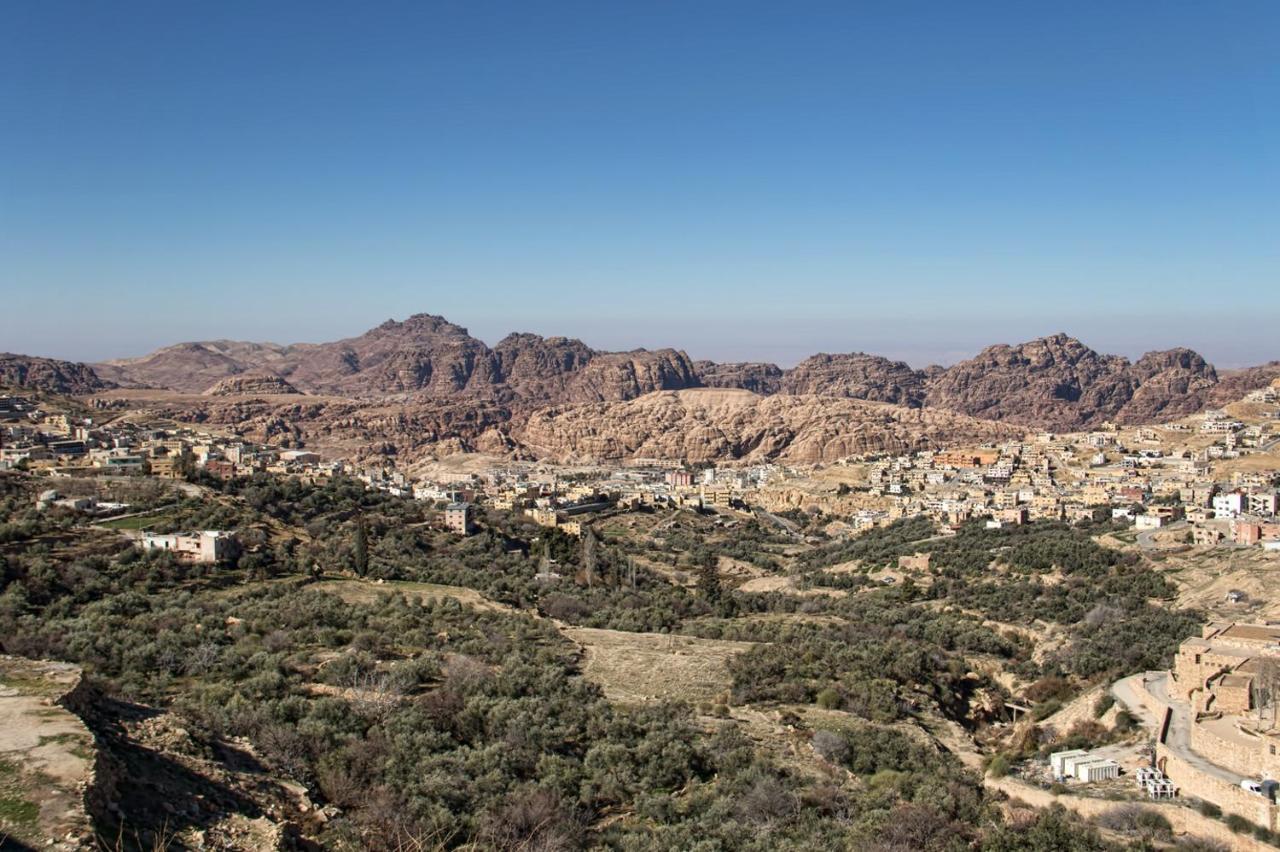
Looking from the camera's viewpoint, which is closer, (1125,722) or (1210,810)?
(1210,810)

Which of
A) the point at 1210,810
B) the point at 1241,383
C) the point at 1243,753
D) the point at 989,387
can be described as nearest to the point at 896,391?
the point at 989,387

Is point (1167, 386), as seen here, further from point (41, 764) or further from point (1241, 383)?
point (41, 764)

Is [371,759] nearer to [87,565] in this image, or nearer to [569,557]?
[87,565]

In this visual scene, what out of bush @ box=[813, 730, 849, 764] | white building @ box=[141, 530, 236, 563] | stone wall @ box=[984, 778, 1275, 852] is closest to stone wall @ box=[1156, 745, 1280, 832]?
stone wall @ box=[984, 778, 1275, 852]

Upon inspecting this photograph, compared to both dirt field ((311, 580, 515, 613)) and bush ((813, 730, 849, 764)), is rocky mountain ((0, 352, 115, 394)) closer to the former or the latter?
dirt field ((311, 580, 515, 613))

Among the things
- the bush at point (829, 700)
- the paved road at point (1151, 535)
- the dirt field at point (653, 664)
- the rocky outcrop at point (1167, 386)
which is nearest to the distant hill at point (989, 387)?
the rocky outcrop at point (1167, 386)
